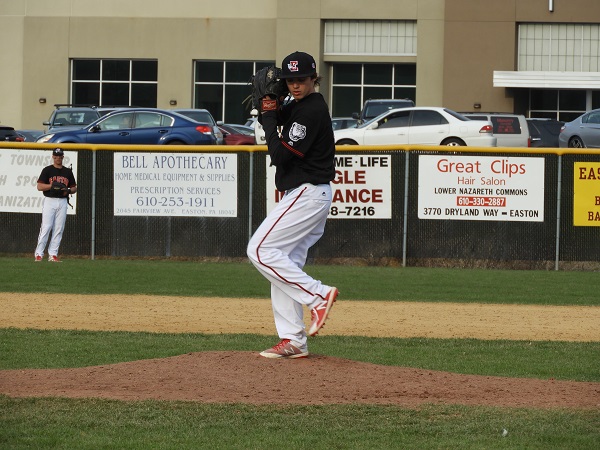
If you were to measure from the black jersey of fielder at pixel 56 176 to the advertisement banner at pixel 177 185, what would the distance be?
4.08 ft

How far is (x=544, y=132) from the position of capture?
35.9 meters

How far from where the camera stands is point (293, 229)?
8.34 metres

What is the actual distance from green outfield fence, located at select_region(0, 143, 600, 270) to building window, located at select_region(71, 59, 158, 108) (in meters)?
29.6

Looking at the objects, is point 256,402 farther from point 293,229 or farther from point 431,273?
point 431,273

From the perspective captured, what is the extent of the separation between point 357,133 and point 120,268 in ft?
36.2

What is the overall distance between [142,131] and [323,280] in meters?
12.7

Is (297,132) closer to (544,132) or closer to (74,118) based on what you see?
(74,118)

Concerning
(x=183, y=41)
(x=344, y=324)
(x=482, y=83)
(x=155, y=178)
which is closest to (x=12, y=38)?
(x=183, y=41)

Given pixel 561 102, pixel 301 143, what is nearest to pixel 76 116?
pixel 561 102

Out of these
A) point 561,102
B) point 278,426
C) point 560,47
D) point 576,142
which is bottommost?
point 278,426

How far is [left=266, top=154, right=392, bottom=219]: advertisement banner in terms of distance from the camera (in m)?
21.0

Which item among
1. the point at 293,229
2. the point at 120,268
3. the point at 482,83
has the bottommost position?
the point at 120,268

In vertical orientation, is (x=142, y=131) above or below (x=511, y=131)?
below

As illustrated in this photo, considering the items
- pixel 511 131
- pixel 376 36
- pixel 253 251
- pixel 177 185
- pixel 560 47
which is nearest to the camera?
pixel 253 251
